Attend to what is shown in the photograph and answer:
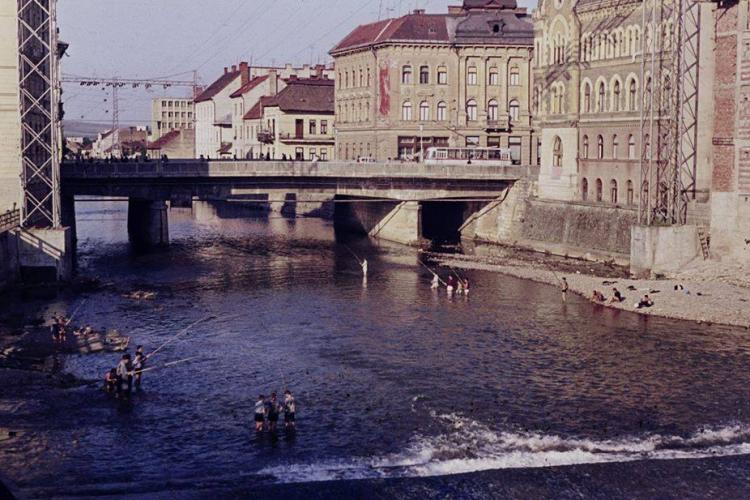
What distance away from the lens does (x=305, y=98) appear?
13950 centimetres

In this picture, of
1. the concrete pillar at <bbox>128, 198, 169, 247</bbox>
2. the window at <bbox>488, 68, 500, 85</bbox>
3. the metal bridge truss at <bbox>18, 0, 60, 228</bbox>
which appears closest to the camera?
the metal bridge truss at <bbox>18, 0, 60, 228</bbox>

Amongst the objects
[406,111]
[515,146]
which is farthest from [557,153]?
[406,111]

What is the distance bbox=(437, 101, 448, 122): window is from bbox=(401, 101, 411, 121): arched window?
305 centimetres

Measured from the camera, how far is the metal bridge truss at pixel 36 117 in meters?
A: 71.4

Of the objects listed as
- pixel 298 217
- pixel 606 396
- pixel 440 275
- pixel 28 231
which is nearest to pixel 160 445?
pixel 606 396

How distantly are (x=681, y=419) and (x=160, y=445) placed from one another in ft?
61.3

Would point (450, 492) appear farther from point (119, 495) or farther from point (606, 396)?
point (606, 396)

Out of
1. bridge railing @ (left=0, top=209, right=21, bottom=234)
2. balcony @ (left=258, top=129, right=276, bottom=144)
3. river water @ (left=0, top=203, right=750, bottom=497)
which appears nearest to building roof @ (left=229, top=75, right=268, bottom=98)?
balcony @ (left=258, top=129, right=276, bottom=144)

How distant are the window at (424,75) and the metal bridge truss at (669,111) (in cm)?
3867

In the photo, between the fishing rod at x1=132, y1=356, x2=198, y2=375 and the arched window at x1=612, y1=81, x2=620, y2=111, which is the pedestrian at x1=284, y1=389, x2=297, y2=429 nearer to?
the fishing rod at x1=132, y1=356, x2=198, y2=375

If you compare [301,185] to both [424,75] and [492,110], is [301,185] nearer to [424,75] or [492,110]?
[424,75]

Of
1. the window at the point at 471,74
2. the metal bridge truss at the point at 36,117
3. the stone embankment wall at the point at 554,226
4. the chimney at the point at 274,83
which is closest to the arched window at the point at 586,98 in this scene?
the stone embankment wall at the point at 554,226

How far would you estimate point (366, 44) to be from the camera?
118m

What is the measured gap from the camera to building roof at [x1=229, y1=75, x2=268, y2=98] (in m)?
158
